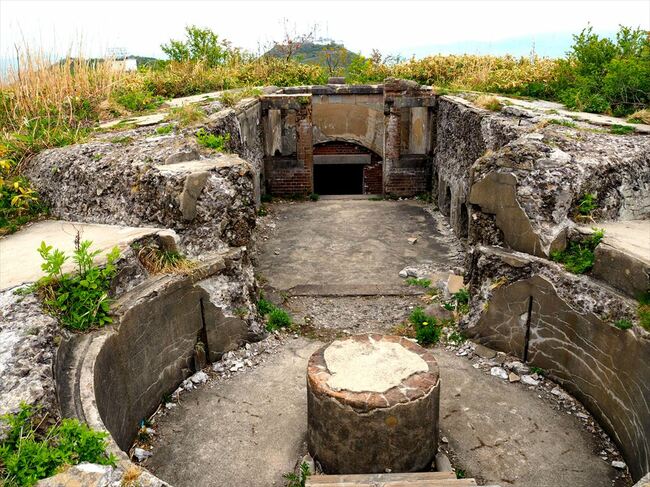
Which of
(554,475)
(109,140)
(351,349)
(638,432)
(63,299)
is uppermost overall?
(109,140)

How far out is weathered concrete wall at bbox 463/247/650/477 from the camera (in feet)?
14.1

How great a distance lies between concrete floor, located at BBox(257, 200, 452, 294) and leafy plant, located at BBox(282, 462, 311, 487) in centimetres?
359

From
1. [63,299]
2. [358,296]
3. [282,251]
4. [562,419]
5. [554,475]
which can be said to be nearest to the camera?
[63,299]

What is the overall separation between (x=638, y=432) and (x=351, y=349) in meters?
2.33

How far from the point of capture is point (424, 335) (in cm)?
625

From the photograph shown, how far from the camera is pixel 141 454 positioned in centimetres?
449

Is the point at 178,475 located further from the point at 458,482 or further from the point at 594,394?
the point at 594,394

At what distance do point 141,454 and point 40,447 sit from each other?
1626 millimetres

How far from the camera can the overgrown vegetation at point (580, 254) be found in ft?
16.5

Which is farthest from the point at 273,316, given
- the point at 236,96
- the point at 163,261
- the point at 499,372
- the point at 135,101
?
the point at 236,96

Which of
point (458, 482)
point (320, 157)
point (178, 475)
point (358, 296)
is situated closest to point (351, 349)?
point (458, 482)

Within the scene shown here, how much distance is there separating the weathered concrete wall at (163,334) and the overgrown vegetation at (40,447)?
60cm

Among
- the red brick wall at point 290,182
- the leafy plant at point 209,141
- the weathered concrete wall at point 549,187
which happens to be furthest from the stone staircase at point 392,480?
the red brick wall at point 290,182

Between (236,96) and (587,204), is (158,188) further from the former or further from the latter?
(236,96)
